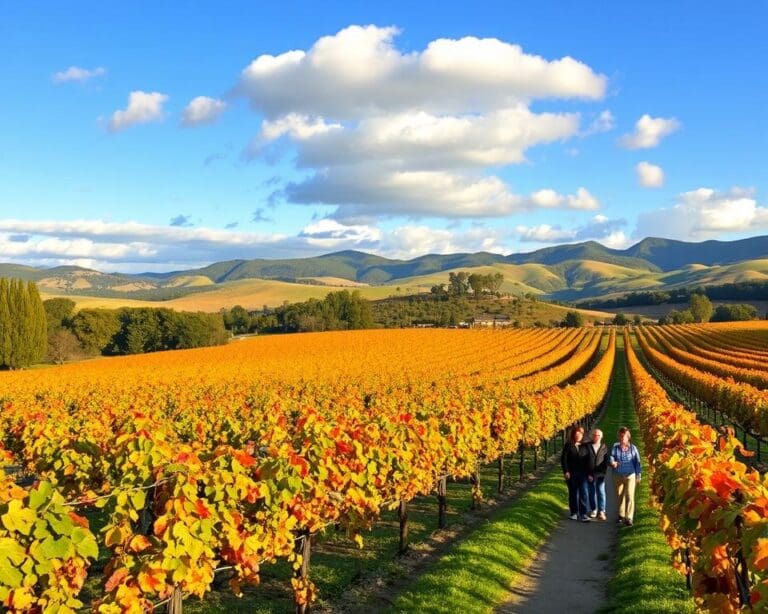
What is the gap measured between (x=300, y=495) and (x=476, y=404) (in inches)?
458

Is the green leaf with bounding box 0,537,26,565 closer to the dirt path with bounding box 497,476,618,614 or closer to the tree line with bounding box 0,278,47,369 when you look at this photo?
the dirt path with bounding box 497,476,618,614

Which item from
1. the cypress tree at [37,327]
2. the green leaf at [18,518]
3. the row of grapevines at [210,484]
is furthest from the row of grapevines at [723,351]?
the cypress tree at [37,327]

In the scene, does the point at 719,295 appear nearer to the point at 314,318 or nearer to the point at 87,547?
the point at 314,318

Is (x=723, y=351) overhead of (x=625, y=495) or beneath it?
beneath

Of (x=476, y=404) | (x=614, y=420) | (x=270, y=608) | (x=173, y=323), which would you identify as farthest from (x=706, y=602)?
(x=173, y=323)

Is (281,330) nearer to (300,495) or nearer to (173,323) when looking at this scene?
(173,323)

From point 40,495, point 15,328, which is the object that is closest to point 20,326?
point 15,328

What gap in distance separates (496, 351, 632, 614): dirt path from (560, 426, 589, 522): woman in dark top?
12.9 inches

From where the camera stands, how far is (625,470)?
13.5 meters

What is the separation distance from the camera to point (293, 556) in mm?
8398

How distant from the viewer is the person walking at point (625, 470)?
13430 millimetres

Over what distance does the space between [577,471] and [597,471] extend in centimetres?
44

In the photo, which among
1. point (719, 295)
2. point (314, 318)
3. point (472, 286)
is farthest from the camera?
point (719, 295)

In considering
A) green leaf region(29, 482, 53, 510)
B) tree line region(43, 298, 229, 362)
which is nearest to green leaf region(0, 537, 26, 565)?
green leaf region(29, 482, 53, 510)
